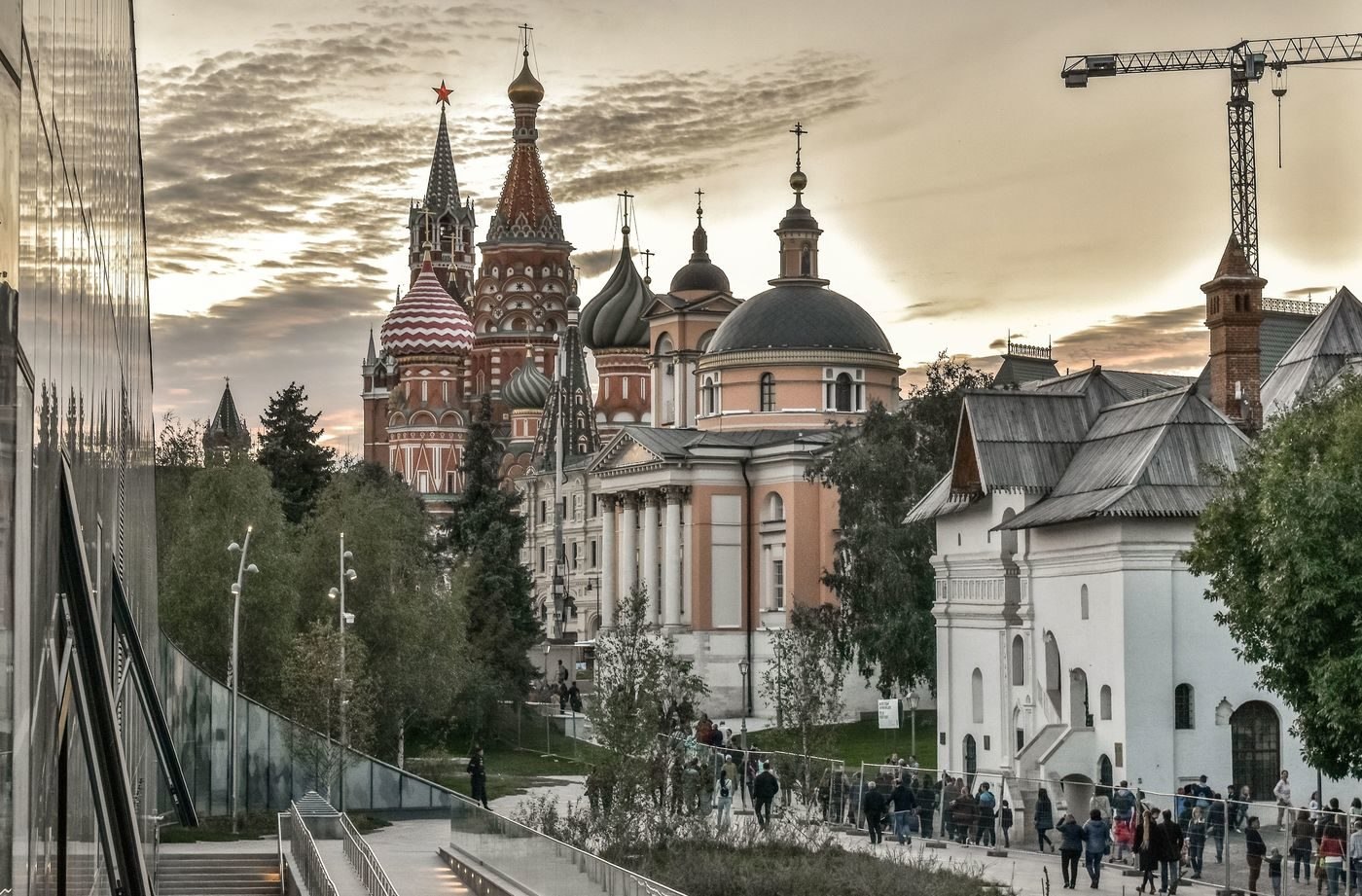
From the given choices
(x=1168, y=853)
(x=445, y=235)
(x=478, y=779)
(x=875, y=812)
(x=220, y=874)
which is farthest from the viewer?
(x=445, y=235)

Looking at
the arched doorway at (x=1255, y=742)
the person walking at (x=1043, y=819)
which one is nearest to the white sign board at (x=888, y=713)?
the arched doorway at (x=1255, y=742)

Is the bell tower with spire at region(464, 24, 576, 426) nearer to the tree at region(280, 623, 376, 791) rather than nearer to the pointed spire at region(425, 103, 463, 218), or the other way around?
the pointed spire at region(425, 103, 463, 218)

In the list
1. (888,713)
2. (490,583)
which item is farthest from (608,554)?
(888,713)

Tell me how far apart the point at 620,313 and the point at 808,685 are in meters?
80.9

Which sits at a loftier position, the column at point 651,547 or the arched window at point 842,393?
the arched window at point 842,393

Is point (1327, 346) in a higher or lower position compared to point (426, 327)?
lower

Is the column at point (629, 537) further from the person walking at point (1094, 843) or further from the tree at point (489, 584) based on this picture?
the person walking at point (1094, 843)

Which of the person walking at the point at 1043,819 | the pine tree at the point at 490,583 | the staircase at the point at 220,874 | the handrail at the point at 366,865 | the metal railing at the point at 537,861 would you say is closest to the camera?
the metal railing at the point at 537,861

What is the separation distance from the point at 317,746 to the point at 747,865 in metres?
17.4

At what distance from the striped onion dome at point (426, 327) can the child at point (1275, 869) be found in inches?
4672

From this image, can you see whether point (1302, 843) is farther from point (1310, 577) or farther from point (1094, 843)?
point (1310, 577)

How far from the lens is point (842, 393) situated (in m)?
91.9

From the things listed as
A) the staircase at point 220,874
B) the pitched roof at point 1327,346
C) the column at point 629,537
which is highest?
the pitched roof at point 1327,346

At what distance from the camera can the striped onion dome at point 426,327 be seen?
144m
